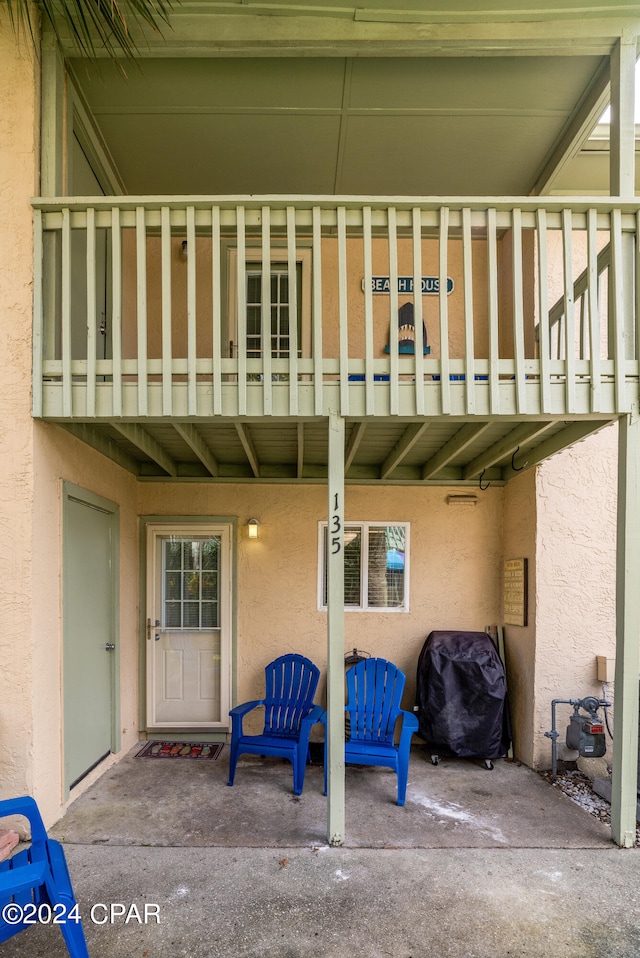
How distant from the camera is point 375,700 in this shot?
4.73 metres

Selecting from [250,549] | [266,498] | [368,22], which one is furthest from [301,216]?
[250,549]

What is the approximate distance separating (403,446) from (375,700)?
2.06 meters

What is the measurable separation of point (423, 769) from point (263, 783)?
1.32 m

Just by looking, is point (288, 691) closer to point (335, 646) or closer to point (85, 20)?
point (335, 646)

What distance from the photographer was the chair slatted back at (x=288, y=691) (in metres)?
4.88

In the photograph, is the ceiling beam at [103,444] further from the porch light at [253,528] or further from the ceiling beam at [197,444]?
the porch light at [253,528]

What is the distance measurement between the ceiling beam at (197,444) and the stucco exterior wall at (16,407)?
0.94 metres

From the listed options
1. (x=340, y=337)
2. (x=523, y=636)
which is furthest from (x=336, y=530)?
(x=523, y=636)

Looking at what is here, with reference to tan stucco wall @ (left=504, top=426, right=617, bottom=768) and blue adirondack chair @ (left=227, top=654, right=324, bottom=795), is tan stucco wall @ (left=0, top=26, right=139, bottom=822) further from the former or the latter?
tan stucco wall @ (left=504, top=426, right=617, bottom=768)

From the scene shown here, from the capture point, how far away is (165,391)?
351 centimetres

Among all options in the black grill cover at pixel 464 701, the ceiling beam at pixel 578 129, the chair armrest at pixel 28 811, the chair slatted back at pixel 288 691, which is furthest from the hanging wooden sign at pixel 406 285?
the chair armrest at pixel 28 811

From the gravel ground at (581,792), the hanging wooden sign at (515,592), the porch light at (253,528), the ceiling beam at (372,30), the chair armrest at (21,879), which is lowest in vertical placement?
the gravel ground at (581,792)

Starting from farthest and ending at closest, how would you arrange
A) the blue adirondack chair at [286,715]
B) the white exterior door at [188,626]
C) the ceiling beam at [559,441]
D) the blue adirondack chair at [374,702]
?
the white exterior door at [188,626]
the blue adirondack chair at [374,702]
the blue adirondack chair at [286,715]
the ceiling beam at [559,441]

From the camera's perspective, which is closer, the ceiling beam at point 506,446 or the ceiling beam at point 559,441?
the ceiling beam at point 559,441
